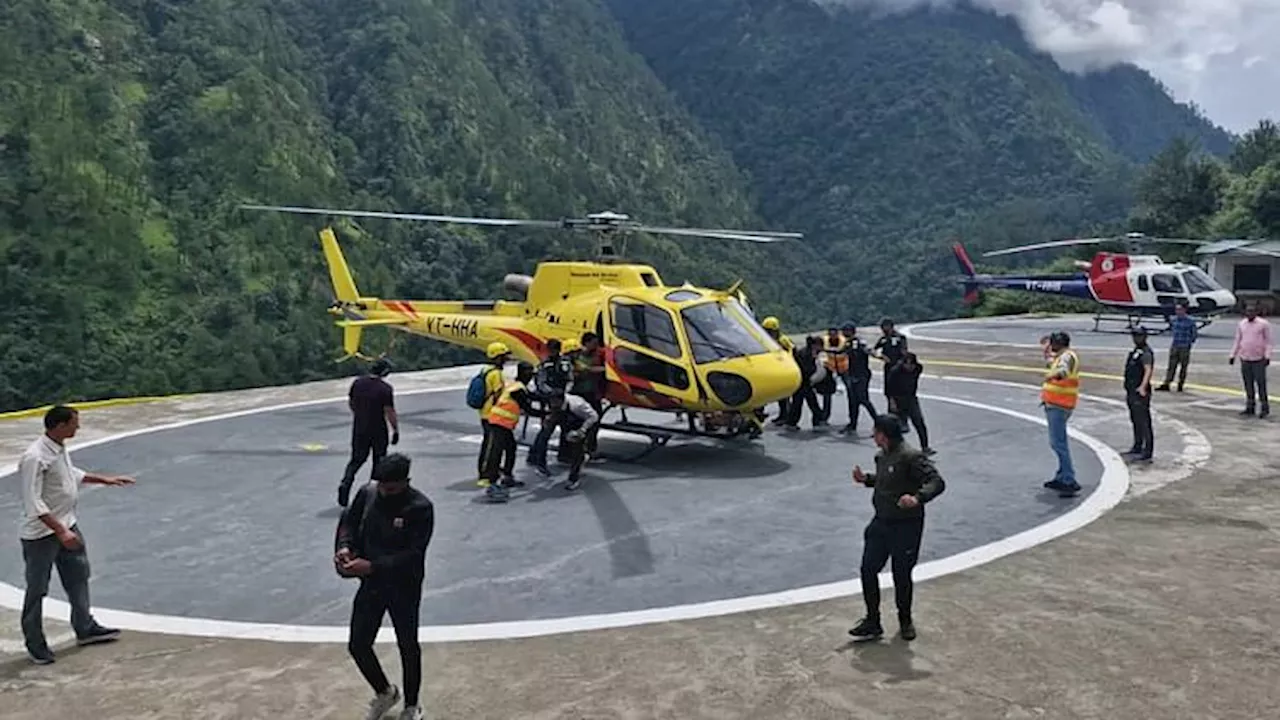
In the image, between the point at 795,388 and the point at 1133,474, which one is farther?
the point at 795,388

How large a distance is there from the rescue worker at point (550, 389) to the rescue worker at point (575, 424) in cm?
6

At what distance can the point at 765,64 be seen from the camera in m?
126

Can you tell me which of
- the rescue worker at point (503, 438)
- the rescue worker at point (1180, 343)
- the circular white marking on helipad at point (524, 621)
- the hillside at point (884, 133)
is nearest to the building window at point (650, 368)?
the rescue worker at point (503, 438)

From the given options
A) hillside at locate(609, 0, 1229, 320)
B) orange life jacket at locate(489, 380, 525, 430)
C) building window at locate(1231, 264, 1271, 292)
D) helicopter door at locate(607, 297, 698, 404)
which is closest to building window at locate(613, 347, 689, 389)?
helicopter door at locate(607, 297, 698, 404)

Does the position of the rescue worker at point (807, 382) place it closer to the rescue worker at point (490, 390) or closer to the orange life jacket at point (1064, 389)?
the orange life jacket at point (1064, 389)

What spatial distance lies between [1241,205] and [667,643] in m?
48.9

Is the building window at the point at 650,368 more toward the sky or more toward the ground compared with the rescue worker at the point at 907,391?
more toward the sky

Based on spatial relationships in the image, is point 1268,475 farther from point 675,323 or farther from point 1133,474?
point 675,323

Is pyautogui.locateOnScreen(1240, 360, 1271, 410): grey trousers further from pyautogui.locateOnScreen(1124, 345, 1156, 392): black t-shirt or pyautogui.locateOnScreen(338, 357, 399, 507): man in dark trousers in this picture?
pyautogui.locateOnScreen(338, 357, 399, 507): man in dark trousers

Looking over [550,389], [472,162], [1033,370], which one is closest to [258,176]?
[472,162]

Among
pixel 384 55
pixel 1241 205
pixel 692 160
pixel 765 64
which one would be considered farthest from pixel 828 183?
pixel 1241 205

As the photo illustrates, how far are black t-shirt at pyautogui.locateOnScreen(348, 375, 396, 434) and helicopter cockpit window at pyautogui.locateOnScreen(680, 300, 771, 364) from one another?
3537 mm

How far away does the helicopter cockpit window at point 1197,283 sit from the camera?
25.6 metres

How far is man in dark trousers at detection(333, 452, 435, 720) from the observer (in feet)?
14.7
